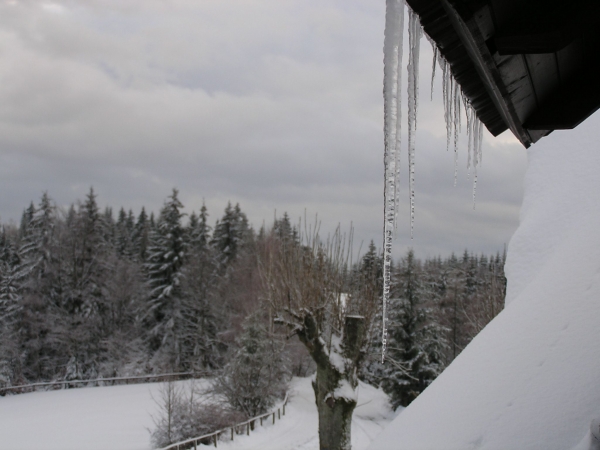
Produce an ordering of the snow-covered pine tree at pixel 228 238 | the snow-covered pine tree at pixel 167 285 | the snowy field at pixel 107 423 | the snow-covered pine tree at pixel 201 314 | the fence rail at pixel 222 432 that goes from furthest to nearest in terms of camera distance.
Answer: the snow-covered pine tree at pixel 228 238 < the snow-covered pine tree at pixel 201 314 < the snow-covered pine tree at pixel 167 285 < the snowy field at pixel 107 423 < the fence rail at pixel 222 432

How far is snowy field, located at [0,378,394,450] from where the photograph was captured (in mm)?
14131

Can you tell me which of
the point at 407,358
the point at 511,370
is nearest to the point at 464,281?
the point at 407,358

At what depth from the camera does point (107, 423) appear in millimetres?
16266

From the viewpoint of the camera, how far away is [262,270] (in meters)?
11.3

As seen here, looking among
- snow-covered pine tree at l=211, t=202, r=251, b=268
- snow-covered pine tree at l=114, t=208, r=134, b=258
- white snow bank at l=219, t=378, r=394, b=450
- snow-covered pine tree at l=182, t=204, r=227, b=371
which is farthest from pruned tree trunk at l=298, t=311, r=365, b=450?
snow-covered pine tree at l=114, t=208, r=134, b=258

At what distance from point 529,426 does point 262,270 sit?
28.0 feet

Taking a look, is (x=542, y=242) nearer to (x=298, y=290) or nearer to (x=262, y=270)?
(x=298, y=290)

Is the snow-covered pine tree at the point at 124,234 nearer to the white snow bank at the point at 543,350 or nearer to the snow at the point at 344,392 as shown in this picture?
the snow at the point at 344,392

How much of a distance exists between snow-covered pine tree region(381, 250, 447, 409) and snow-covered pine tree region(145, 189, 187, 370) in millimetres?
12919

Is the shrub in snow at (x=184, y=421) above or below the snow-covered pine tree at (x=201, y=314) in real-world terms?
below

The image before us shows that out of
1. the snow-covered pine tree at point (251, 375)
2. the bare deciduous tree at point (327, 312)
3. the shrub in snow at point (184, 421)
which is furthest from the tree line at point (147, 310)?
the bare deciduous tree at point (327, 312)

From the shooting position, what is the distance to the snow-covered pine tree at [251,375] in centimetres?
1819

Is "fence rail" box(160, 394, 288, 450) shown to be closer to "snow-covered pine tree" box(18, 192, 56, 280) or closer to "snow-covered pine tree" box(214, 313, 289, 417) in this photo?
"snow-covered pine tree" box(214, 313, 289, 417)

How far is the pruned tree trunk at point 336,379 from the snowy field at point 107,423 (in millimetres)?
6470
